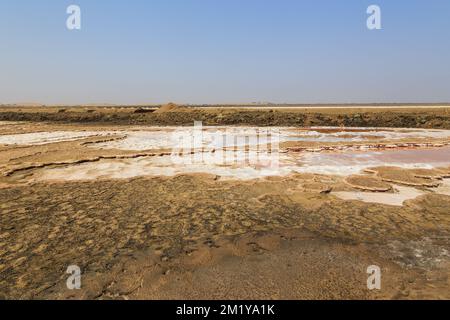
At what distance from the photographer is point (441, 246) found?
165 inches

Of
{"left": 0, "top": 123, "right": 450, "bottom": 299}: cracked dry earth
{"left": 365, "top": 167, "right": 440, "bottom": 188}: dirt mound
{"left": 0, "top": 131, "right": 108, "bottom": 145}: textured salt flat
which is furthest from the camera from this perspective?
{"left": 0, "top": 131, "right": 108, "bottom": 145}: textured salt flat

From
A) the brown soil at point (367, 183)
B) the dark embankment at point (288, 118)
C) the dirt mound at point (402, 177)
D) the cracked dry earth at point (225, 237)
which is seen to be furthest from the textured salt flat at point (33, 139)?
the dirt mound at point (402, 177)

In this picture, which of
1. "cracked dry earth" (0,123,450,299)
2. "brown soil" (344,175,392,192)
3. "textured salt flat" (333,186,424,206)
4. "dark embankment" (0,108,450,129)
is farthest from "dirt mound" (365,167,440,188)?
"dark embankment" (0,108,450,129)

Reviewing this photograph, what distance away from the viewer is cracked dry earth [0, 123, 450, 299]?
10.9 feet

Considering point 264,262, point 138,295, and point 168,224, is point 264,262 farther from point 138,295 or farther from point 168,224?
point 168,224

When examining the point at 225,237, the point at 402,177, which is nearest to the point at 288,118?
the point at 402,177

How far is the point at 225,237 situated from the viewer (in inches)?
177

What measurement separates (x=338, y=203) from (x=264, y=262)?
2.54 metres

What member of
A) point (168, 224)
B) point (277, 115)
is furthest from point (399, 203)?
point (277, 115)

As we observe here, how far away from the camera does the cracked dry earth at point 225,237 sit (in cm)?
333

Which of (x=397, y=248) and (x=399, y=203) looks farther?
(x=399, y=203)

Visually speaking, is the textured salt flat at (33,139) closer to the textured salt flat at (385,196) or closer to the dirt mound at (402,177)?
the textured salt flat at (385,196)

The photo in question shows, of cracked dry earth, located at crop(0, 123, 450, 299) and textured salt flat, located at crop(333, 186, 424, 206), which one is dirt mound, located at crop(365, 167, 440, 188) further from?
textured salt flat, located at crop(333, 186, 424, 206)
